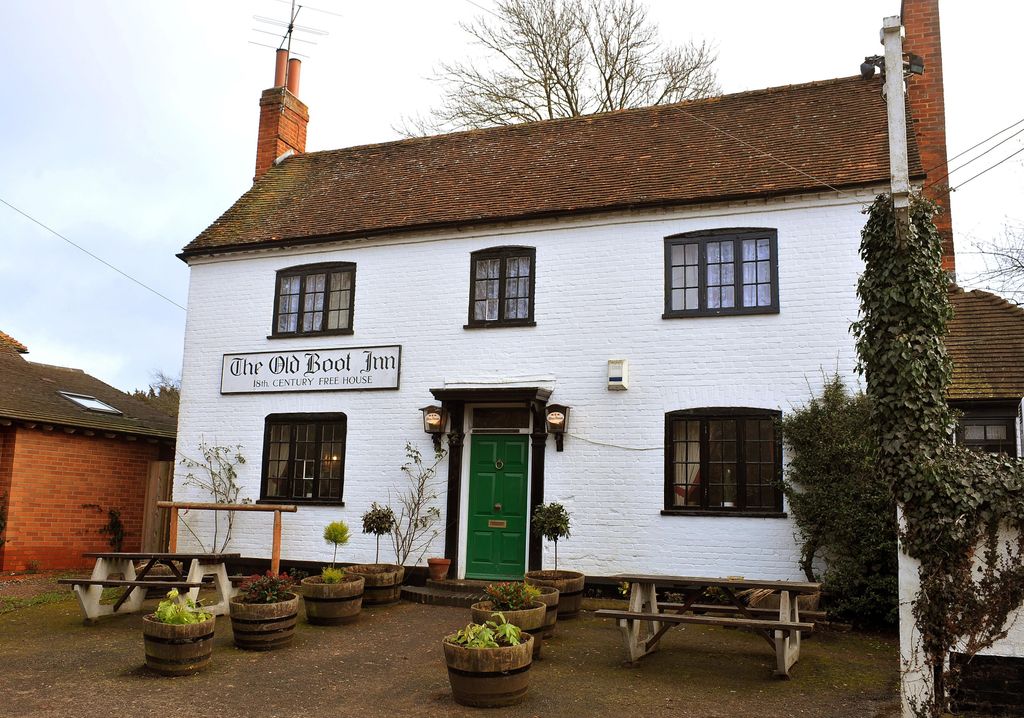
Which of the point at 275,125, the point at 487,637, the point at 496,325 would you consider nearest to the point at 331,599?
the point at 487,637

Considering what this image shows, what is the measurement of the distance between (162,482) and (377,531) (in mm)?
7265

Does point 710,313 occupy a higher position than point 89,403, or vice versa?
point 710,313

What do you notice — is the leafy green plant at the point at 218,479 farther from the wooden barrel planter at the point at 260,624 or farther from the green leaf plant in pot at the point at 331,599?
the wooden barrel planter at the point at 260,624

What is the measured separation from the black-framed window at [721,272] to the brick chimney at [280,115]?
898cm

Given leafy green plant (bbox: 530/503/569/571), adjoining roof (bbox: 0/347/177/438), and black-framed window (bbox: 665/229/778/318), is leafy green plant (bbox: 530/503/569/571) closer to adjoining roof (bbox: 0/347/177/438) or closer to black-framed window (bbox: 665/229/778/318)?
black-framed window (bbox: 665/229/778/318)

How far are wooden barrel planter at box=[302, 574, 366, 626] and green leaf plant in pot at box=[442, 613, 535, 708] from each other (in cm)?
319

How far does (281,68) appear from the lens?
16.9 metres

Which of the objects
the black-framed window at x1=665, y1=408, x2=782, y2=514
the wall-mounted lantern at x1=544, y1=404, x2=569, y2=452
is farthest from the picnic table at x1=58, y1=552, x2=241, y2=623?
the black-framed window at x1=665, y1=408, x2=782, y2=514

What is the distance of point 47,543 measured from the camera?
14500 mm

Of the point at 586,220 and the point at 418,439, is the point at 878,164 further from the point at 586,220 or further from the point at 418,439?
the point at 418,439

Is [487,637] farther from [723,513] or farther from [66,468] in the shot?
[66,468]

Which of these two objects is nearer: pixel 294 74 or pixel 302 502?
pixel 302 502

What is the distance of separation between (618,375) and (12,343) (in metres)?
17.2

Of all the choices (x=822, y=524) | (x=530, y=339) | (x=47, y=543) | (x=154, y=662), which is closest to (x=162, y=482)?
(x=47, y=543)
